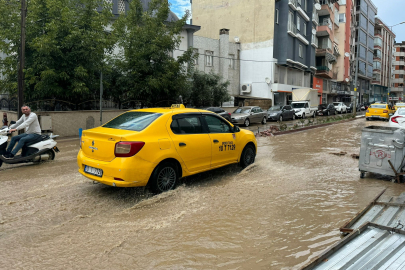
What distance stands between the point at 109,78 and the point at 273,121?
580 inches

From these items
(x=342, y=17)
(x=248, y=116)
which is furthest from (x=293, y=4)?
(x=342, y=17)

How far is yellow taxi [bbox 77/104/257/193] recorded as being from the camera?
532cm

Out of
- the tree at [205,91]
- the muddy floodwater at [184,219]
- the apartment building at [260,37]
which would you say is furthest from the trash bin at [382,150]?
the apartment building at [260,37]

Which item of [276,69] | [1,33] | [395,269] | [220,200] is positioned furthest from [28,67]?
[276,69]

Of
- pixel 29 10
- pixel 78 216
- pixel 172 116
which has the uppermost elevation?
pixel 29 10

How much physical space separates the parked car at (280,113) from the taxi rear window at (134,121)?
72.7ft

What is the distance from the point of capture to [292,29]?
1542 inches

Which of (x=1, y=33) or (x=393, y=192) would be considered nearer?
(x=393, y=192)

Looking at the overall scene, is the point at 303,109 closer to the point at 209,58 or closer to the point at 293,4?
the point at 209,58

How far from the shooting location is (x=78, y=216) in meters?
Answer: 4.90

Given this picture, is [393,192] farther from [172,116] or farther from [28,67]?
[28,67]

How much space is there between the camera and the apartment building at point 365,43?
69.2 m

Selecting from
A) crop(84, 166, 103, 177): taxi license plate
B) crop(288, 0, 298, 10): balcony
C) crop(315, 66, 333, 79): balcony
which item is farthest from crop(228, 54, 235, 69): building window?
crop(84, 166, 103, 177): taxi license plate

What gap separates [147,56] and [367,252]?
56.0ft
